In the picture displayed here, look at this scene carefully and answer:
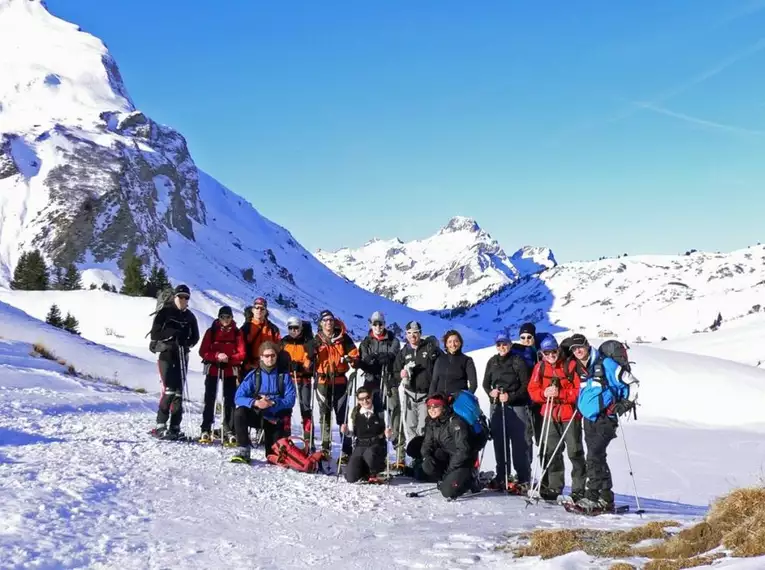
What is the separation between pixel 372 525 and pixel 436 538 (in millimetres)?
907

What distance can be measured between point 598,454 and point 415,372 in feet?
12.1

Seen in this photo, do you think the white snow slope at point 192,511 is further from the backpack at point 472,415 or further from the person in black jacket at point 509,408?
the person in black jacket at point 509,408

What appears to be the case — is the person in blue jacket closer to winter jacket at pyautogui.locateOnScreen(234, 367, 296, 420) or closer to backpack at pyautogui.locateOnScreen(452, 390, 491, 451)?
winter jacket at pyautogui.locateOnScreen(234, 367, 296, 420)

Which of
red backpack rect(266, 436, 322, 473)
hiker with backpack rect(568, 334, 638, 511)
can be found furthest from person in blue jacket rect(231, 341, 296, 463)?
hiker with backpack rect(568, 334, 638, 511)

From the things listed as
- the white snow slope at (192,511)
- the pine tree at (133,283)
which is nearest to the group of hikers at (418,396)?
the white snow slope at (192,511)

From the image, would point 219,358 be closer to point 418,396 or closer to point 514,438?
point 418,396

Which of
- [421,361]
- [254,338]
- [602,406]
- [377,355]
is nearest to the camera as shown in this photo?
[602,406]

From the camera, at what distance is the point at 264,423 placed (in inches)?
430

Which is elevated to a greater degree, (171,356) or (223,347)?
(223,347)

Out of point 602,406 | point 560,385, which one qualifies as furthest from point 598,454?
point 560,385

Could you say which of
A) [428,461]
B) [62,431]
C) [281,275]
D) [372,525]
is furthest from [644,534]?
[281,275]

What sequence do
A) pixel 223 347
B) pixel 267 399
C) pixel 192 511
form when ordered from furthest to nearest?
pixel 223 347 → pixel 267 399 → pixel 192 511

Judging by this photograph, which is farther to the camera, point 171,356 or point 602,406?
point 171,356

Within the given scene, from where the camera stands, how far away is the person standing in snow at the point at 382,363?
11.9 metres
